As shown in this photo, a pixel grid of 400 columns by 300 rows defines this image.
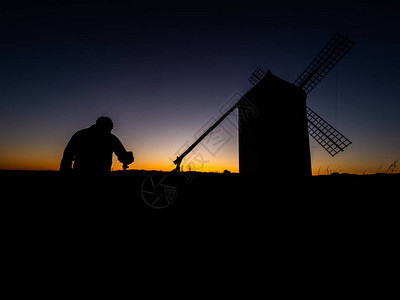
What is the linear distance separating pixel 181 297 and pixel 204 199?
136 inches

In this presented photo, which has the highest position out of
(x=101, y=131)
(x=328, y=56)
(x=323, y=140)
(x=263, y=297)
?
(x=328, y=56)

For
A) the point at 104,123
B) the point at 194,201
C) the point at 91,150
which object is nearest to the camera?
the point at 91,150

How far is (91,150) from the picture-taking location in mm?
3654

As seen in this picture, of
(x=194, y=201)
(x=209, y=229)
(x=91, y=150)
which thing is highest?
(x=91, y=150)

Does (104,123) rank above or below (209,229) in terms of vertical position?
above

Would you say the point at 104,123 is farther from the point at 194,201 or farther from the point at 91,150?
the point at 194,201

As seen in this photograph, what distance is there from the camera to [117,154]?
4246 millimetres

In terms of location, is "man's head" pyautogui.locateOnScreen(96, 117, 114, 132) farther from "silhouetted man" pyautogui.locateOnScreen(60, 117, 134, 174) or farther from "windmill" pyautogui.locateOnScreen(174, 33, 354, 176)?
"windmill" pyautogui.locateOnScreen(174, 33, 354, 176)

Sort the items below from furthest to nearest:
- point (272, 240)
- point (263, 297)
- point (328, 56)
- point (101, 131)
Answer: point (328, 56) < point (101, 131) < point (272, 240) < point (263, 297)

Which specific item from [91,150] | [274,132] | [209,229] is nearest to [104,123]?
[91,150]

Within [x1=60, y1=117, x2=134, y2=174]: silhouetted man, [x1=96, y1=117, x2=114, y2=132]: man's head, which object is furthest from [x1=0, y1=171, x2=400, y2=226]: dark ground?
[x1=96, y1=117, x2=114, y2=132]: man's head

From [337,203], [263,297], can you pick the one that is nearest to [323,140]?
[337,203]

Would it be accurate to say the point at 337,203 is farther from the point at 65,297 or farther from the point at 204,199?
the point at 65,297

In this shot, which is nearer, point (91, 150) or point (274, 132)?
point (91, 150)
